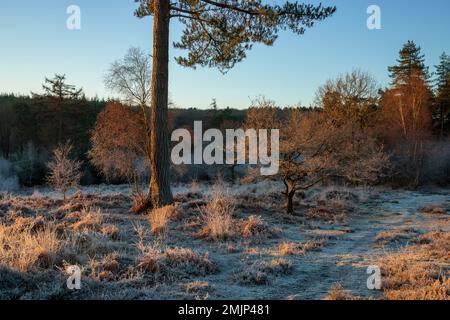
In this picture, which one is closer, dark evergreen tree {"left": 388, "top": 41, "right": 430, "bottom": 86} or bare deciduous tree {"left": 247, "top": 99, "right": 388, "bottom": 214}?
bare deciduous tree {"left": 247, "top": 99, "right": 388, "bottom": 214}

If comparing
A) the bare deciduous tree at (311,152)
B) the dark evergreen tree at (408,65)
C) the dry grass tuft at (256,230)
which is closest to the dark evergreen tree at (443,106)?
the dark evergreen tree at (408,65)

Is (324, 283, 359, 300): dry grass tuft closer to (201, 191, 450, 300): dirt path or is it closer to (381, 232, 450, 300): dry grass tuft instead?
(201, 191, 450, 300): dirt path

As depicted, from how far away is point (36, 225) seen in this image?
8.93m

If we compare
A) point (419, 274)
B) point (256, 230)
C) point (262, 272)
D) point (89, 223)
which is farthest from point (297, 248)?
point (89, 223)

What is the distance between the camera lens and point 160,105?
40.9 ft

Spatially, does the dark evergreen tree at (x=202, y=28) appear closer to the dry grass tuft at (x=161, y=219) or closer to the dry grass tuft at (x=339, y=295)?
the dry grass tuft at (x=161, y=219)

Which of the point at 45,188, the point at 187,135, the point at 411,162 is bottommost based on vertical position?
the point at 45,188

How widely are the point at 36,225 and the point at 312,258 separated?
234 inches

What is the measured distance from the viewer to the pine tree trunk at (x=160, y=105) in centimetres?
1225

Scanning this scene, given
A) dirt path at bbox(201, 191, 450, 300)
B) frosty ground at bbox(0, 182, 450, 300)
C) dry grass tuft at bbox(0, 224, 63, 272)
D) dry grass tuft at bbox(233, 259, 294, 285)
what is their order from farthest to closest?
dry grass tuft at bbox(233, 259, 294, 285) < dry grass tuft at bbox(0, 224, 63, 272) < dirt path at bbox(201, 191, 450, 300) < frosty ground at bbox(0, 182, 450, 300)

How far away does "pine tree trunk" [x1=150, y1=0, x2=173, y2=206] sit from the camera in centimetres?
1225

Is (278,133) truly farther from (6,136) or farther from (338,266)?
(6,136)

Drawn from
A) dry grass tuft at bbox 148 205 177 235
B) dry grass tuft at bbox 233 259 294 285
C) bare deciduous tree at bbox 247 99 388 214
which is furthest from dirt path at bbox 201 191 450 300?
bare deciduous tree at bbox 247 99 388 214
